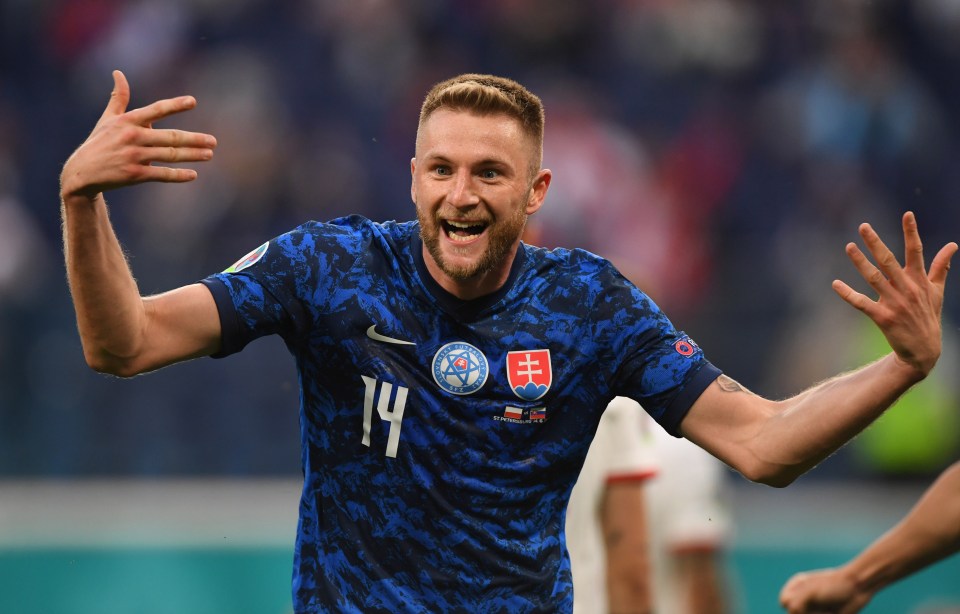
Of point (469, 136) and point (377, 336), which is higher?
point (469, 136)

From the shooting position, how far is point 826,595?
4.79 m

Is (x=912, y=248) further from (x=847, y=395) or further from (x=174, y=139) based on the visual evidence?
(x=174, y=139)

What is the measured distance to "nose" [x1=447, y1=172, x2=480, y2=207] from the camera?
4.13m

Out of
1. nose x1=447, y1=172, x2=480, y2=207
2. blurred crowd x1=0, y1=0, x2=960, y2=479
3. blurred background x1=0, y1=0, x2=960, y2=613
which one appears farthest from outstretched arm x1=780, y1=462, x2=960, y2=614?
blurred crowd x1=0, y1=0, x2=960, y2=479

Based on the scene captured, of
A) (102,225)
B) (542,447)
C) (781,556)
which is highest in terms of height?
(102,225)

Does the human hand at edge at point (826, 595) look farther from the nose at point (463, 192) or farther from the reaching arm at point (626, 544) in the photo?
the nose at point (463, 192)

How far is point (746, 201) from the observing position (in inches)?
537

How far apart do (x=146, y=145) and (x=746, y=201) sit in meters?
10.5

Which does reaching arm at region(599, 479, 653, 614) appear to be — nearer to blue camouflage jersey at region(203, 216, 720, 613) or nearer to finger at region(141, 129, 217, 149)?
blue camouflage jersey at region(203, 216, 720, 613)

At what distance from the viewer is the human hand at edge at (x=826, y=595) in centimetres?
479

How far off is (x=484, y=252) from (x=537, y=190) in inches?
15.1

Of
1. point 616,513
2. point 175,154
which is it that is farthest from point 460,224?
point 616,513

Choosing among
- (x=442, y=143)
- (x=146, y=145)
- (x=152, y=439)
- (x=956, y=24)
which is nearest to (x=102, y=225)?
(x=146, y=145)

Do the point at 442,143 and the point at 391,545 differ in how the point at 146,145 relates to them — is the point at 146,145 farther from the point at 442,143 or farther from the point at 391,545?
the point at 391,545
